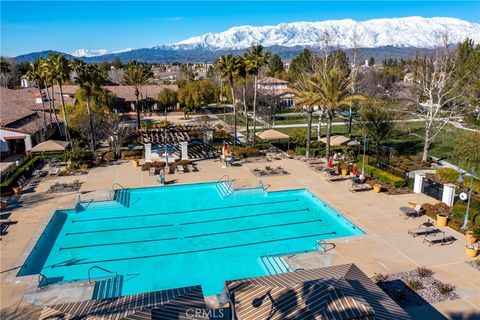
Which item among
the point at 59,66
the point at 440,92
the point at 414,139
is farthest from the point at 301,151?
the point at 59,66

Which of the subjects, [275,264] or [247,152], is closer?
[275,264]

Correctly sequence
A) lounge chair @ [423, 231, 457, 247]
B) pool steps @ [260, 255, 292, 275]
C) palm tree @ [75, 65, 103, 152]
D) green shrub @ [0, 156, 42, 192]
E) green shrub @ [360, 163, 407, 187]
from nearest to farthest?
pool steps @ [260, 255, 292, 275], lounge chair @ [423, 231, 457, 247], green shrub @ [0, 156, 42, 192], green shrub @ [360, 163, 407, 187], palm tree @ [75, 65, 103, 152]

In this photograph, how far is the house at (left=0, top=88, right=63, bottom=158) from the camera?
35469 millimetres

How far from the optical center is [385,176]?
1012 inches

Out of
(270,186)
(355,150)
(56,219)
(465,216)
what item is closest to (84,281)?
(56,219)

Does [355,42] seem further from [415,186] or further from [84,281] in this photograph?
[84,281]

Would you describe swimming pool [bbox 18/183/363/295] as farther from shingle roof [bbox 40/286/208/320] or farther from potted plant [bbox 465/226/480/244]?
potted plant [bbox 465/226/480/244]

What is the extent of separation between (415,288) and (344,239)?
14.9 ft

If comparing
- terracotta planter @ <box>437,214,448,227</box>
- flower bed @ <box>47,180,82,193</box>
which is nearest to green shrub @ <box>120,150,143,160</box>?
flower bed @ <box>47,180,82,193</box>

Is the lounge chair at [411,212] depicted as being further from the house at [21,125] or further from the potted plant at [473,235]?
the house at [21,125]

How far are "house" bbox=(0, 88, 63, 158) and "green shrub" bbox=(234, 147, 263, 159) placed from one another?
19150 millimetres

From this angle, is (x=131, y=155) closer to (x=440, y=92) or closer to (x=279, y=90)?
(x=440, y=92)

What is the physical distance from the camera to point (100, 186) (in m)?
26.2

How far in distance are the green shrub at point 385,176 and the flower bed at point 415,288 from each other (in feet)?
35.1
